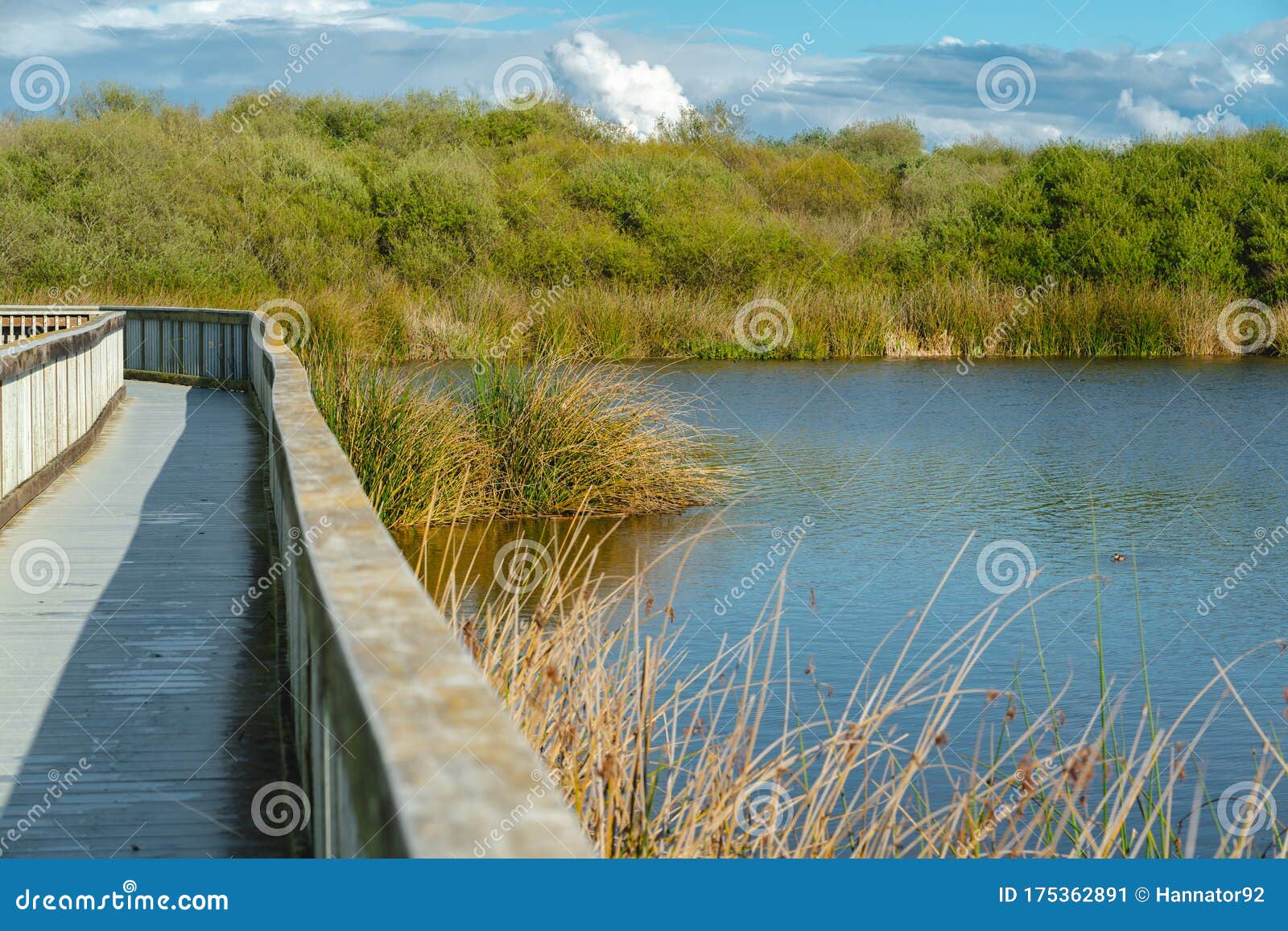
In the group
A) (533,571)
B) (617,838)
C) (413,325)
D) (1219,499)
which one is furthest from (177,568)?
(413,325)

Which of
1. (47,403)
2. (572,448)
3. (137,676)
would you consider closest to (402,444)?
(572,448)

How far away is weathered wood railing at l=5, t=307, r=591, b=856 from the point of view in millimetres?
1604

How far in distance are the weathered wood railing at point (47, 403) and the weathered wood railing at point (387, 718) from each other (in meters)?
3.37

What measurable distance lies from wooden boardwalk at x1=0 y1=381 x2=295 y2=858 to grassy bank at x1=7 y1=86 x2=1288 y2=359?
1434cm

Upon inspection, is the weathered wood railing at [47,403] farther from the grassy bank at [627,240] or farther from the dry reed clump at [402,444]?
the grassy bank at [627,240]

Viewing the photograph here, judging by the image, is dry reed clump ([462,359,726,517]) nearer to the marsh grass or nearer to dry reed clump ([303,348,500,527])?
the marsh grass

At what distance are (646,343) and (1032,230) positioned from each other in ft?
38.2

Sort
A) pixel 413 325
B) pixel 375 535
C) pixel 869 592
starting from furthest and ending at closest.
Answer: pixel 413 325 < pixel 869 592 < pixel 375 535

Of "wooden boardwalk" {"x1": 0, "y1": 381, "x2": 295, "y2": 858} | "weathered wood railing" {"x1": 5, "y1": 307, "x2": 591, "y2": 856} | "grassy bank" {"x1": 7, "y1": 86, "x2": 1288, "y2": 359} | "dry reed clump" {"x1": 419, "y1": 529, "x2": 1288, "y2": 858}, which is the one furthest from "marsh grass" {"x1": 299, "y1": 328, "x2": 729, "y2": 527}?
"grassy bank" {"x1": 7, "y1": 86, "x2": 1288, "y2": 359}

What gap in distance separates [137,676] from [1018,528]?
23.1ft

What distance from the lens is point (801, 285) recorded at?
1097 inches

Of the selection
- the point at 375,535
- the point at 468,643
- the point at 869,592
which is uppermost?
the point at 375,535

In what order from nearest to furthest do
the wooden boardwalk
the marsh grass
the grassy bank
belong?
the wooden boardwalk, the marsh grass, the grassy bank

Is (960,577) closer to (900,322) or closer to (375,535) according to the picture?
(375,535)
